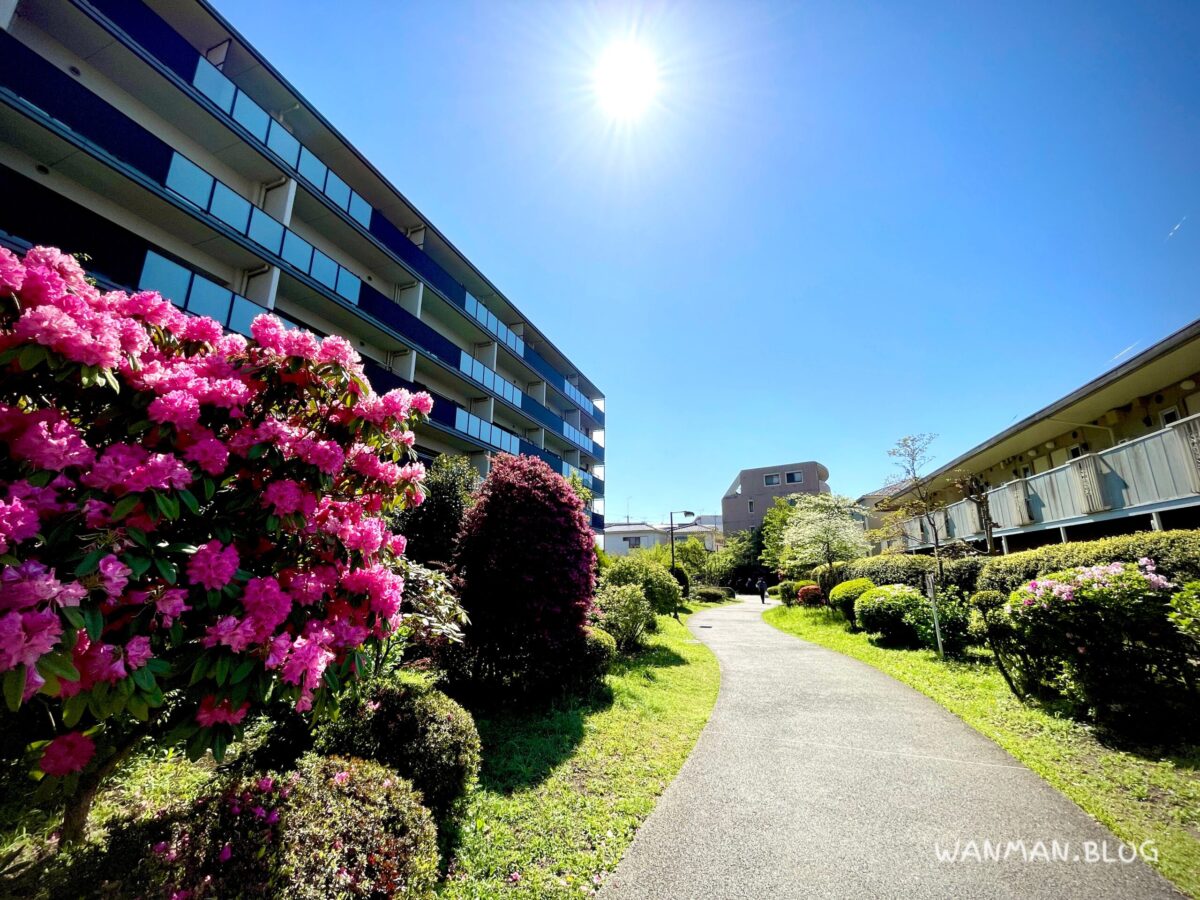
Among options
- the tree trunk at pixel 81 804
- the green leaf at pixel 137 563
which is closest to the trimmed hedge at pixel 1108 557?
the green leaf at pixel 137 563

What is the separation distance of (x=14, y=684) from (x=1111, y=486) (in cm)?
1641

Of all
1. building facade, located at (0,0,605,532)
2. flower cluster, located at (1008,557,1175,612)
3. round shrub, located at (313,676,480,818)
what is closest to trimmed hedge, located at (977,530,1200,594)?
flower cluster, located at (1008,557,1175,612)

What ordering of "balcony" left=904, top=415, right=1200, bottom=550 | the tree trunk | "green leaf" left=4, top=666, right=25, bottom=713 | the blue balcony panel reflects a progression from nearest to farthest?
"green leaf" left=4, top=666, right=25, bottom=713, the tree trunk, "balcony" left=904, top=415, right=1200, bottom=550, the blue balcony panel

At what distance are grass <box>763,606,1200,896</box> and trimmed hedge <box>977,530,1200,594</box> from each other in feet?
9.17

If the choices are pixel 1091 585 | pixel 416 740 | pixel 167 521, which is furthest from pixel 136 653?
pixel 1091 585

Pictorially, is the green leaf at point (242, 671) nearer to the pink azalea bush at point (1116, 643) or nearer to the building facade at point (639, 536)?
the pink azalea bush at point (1116, 643)

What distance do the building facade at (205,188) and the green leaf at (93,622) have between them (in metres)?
11.3

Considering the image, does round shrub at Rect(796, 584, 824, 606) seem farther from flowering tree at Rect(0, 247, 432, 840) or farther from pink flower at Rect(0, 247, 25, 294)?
pink flower at Rect(0, 247, 25, 294)

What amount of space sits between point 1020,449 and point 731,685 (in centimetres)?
1610

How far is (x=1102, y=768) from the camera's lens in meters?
4.57

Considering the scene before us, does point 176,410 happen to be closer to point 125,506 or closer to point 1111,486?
point 125,506

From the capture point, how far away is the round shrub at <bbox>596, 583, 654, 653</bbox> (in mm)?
10946

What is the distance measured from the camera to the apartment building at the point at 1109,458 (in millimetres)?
9023

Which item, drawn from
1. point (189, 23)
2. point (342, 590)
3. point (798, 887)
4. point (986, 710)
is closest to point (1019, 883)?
point (798, 887)
